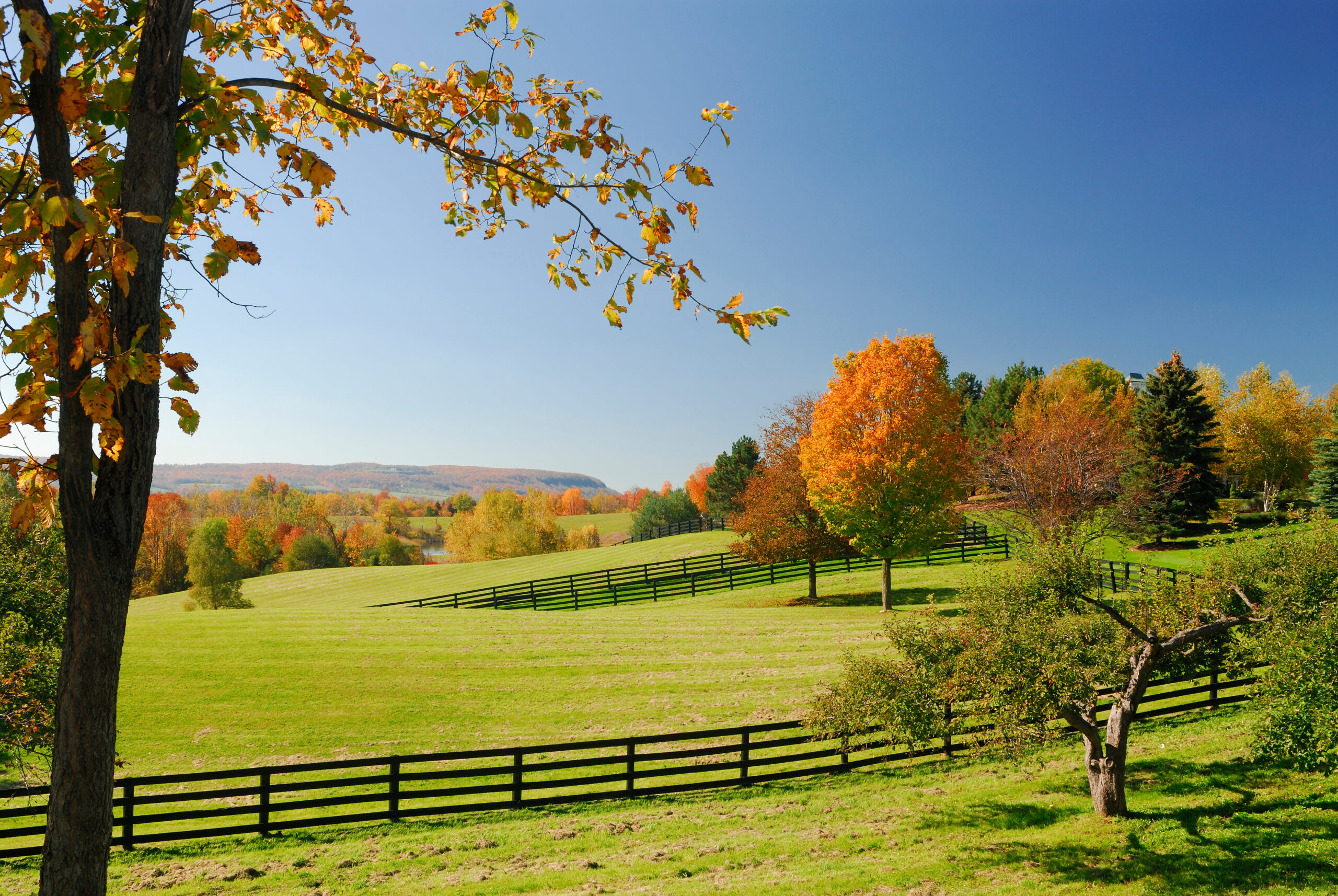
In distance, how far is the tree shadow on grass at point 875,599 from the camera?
30.0 metres

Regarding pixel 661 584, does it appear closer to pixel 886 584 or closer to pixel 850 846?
pixel 886 584

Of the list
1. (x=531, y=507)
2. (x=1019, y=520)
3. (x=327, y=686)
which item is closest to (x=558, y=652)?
(x=327, y=686)

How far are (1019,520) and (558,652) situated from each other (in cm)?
2915

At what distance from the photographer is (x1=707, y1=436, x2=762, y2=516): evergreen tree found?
207ft

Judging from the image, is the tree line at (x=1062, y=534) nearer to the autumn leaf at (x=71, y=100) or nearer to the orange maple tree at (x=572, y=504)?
the autumn leaf at (x=71, y=100)

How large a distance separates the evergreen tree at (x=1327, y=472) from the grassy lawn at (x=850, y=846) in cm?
3912

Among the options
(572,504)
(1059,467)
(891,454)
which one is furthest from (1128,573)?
(572,504)

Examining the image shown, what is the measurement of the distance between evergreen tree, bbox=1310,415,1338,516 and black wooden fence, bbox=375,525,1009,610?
63.6ft

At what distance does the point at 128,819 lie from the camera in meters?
10.7

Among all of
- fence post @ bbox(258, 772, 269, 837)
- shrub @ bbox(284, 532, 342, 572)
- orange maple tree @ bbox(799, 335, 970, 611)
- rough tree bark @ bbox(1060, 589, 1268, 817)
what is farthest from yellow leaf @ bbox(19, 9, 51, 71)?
shrub @ bbox(284, 532, 342, 572)

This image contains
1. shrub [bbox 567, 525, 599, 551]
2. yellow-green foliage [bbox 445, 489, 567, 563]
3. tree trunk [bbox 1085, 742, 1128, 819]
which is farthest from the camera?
shrub [bbox 567, 525, 599, 551]

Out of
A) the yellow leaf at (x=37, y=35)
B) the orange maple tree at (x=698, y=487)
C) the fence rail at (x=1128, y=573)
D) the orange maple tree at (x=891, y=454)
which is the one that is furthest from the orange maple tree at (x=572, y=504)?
the yellow leaf at (x=37, y=35)

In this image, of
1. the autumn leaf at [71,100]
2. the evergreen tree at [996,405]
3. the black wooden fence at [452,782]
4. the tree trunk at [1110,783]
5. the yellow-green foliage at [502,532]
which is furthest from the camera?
the yellow-green foliage at [502,532]

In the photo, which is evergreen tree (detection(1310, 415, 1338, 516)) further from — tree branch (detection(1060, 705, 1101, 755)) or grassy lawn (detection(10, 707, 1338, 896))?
tree branch (detection(1060, 705, 1101, 755))
